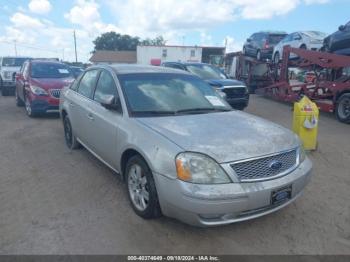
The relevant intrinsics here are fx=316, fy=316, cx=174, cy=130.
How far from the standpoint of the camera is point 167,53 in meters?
53.0

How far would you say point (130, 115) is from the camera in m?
3.71

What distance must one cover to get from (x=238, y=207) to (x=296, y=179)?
79 cm

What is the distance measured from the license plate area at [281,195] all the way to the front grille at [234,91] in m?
7.46

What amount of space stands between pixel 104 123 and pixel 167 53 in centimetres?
5050

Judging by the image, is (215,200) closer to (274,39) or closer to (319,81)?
(319,81)

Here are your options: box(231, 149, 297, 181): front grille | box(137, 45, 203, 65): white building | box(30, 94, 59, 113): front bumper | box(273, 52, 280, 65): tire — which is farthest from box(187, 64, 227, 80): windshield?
box(137, 45, 203, 65): white building

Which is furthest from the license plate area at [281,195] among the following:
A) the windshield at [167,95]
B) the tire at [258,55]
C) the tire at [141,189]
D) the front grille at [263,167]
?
the tire at [258,55]

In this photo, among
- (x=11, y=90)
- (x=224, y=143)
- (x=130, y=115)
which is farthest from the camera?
(x=11, y=90)

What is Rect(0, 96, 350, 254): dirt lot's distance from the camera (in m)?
3.05

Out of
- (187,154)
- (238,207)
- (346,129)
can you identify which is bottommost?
(346,129)

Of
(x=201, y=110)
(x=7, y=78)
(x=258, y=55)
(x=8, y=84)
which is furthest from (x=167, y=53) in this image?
(x=201, y=110)

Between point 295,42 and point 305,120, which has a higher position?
point 295,42

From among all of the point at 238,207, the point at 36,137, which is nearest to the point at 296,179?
the point at 238,207

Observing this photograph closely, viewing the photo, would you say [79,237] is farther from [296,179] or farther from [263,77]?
[263,77]
